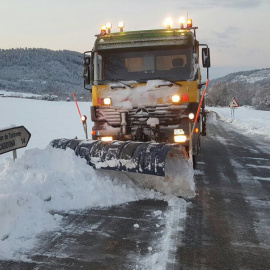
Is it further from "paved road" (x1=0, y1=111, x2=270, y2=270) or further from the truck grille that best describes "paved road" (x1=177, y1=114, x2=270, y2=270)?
the truck grille

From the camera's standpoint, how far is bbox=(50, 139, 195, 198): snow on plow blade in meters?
5.00

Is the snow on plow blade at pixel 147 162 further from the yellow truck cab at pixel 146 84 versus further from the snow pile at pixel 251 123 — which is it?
the snow pile at pixel 251 123

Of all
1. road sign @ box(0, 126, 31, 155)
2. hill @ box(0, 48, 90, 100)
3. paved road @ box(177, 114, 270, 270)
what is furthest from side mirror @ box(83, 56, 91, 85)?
hill @ box(0, 48, 90, 100)

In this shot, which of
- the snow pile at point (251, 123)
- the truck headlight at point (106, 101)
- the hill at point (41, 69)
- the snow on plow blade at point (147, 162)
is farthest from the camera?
the hill at point (41, 69)

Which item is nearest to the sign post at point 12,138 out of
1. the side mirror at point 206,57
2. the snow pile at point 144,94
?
the snow pile at point 144,94

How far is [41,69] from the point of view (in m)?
165

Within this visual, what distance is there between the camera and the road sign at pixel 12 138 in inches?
199

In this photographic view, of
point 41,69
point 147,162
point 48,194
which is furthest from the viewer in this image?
point 41,69

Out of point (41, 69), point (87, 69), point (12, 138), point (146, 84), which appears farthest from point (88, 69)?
point (41, 69)

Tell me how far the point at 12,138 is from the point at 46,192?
4.38ft

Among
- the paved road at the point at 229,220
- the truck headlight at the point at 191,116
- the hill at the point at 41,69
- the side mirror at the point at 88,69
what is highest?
the hill at the point at 41,69

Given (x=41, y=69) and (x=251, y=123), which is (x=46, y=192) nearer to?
(x=251, y=123)

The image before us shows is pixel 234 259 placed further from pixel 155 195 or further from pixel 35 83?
Answer: pixel 35 83

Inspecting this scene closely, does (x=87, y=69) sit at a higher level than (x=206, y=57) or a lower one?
lower
